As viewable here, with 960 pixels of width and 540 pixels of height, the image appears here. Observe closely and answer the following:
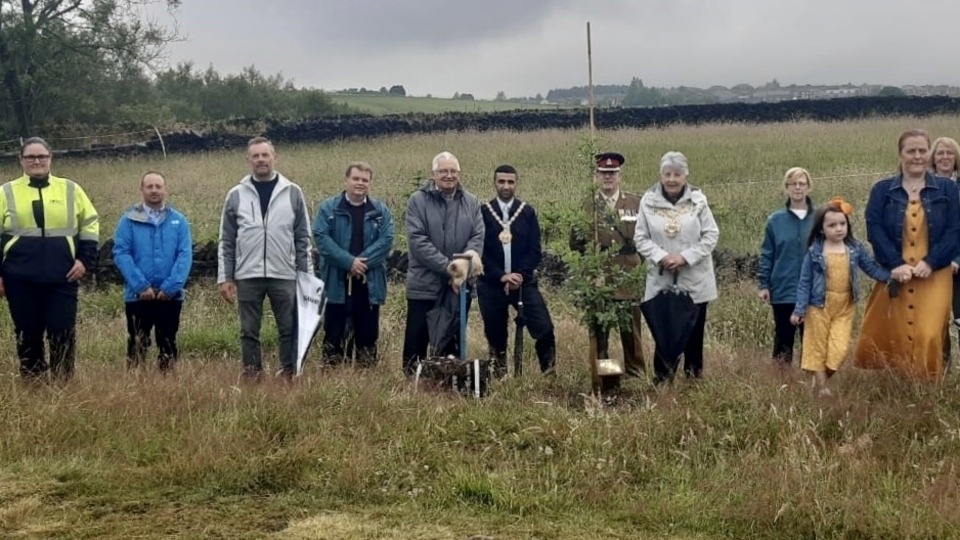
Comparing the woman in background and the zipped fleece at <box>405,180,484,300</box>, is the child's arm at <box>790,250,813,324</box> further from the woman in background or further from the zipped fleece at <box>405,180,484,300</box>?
the zipped fleece at <box>405,180,484,300</box>

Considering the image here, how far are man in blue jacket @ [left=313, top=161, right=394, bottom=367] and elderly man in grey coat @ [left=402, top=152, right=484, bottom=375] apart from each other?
0.35 m

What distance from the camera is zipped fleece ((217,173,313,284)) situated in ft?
22.3

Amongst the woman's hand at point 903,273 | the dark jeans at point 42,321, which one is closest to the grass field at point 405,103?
the dark jeans at point 42,321

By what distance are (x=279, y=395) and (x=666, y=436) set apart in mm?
2445

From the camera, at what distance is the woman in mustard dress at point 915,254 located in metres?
6.11

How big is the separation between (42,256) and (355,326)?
7.60 feet

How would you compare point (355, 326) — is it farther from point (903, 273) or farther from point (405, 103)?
point (405, 103)

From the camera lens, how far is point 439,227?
23.2ft

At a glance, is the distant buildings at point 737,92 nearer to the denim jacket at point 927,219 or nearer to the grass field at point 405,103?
the grass field at point 405,103

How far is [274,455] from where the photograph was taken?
5.32m

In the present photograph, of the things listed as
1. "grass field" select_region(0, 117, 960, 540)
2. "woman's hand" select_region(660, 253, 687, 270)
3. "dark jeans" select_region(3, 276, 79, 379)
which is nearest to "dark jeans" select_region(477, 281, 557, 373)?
"grass field" select_region(0, 117, 960, 540)

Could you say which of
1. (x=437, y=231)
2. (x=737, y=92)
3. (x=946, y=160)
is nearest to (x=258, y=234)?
(x=437, y=231)

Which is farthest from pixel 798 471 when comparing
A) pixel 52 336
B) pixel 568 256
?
pixel 52 336

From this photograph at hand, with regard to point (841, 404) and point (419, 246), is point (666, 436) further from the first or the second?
point (419, 246)
